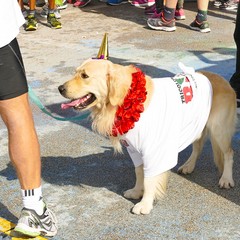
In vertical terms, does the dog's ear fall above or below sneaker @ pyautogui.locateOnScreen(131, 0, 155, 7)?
above

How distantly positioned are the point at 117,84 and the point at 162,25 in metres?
5.40

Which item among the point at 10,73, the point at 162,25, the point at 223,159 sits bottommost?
the point at 162,25

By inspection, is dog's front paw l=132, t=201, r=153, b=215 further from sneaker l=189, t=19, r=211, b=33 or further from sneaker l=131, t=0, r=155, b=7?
sneaker l=131, t=0, r=155, b=7

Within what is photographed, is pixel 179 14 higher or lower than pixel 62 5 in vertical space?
higher

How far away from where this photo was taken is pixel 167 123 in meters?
3.47

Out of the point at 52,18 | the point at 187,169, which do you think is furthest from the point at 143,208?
the point at 52,18

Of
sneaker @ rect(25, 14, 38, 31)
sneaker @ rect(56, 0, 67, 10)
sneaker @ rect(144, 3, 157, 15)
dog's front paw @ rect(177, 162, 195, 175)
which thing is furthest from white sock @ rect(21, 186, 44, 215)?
sneaker @ rect(56, 0, 67, 10)

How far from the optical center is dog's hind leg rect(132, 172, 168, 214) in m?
3.57

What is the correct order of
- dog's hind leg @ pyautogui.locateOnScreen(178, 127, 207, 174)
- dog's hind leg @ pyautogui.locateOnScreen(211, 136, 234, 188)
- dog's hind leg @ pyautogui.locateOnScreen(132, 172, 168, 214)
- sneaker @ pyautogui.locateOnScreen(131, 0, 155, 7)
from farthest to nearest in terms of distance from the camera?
sneaker @ pyautogui.locateOnScreen(131, 0, 155, 7)
dog's hind leg @ pyautogui.locateOnScreen(178, 127, 207, 174)
dog's hind leg @ pyautogui.locateOnScreen(211, 136, 234, 188)
dog's hind leg @ pyautogui.locateOnScreen(132, 172, 168, 214)

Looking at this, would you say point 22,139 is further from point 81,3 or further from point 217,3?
point 217,3

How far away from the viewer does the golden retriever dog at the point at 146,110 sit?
338 cm

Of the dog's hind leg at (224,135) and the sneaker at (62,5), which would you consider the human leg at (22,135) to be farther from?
the sneaker at (62,5)

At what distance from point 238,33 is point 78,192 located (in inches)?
99.9

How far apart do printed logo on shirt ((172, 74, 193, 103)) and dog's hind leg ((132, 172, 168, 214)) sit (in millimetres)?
545
